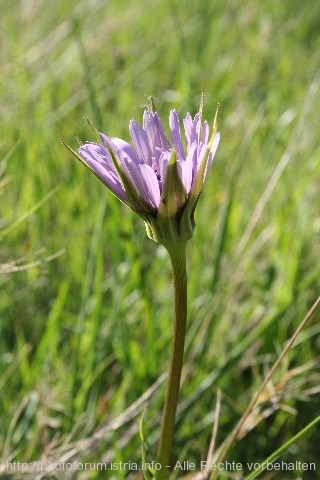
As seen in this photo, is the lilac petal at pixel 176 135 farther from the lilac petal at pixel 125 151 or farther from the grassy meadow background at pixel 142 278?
the grassy meadow background at pixel 142 278

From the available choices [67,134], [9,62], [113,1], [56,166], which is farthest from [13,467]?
[113,1]

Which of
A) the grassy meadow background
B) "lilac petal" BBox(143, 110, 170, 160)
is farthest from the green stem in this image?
the grassy meadow background

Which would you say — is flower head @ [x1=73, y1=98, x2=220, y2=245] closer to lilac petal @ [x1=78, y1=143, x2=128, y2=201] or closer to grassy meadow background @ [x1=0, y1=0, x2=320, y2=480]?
lilac petal @ [x1=78, y1=143, x2=128, y2=201]

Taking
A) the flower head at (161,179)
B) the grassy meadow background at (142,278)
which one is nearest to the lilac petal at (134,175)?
the flower head at (161,179)

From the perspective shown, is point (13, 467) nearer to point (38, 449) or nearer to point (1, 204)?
point (38, 449)

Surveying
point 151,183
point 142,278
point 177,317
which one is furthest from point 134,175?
point 142,278

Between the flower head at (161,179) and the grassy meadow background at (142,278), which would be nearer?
the flower head at (161,179)
